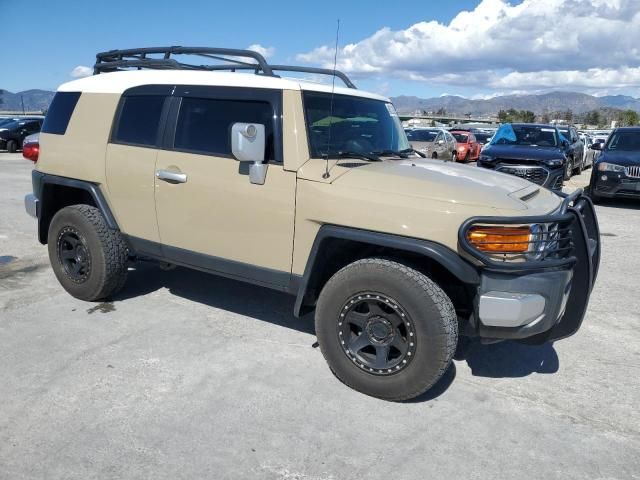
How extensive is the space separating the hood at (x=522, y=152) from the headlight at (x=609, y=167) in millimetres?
812

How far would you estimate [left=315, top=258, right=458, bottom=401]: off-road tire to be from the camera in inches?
121

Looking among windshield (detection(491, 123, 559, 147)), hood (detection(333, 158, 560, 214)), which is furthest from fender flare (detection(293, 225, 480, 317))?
windshield (detection(491, 123, 559, 147))

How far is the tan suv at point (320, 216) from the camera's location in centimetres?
304

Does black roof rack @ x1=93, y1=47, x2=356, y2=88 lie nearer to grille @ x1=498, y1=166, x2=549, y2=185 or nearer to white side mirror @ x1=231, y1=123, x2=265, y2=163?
white side mirror @ x1=231, y1=123, x2=265, y2=163

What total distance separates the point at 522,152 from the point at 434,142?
445 cm

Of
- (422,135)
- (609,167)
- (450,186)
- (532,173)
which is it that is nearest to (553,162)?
(532,173)

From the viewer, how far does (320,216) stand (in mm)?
3363

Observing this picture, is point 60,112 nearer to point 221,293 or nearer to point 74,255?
point 74,255

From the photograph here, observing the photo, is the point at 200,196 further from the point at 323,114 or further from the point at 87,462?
the point at 87,462

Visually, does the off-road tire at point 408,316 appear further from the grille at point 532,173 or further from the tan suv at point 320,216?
the grille at point 532,173

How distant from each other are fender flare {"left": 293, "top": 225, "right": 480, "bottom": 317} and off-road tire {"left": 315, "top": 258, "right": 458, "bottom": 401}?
0.14 meters

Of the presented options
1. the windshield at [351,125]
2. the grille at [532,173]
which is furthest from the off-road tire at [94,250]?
the grille at [532,173]

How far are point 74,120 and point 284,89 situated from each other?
7.15ft

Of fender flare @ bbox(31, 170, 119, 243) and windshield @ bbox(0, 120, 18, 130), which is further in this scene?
windshield @ bbox(0, 120, 18, 130)
